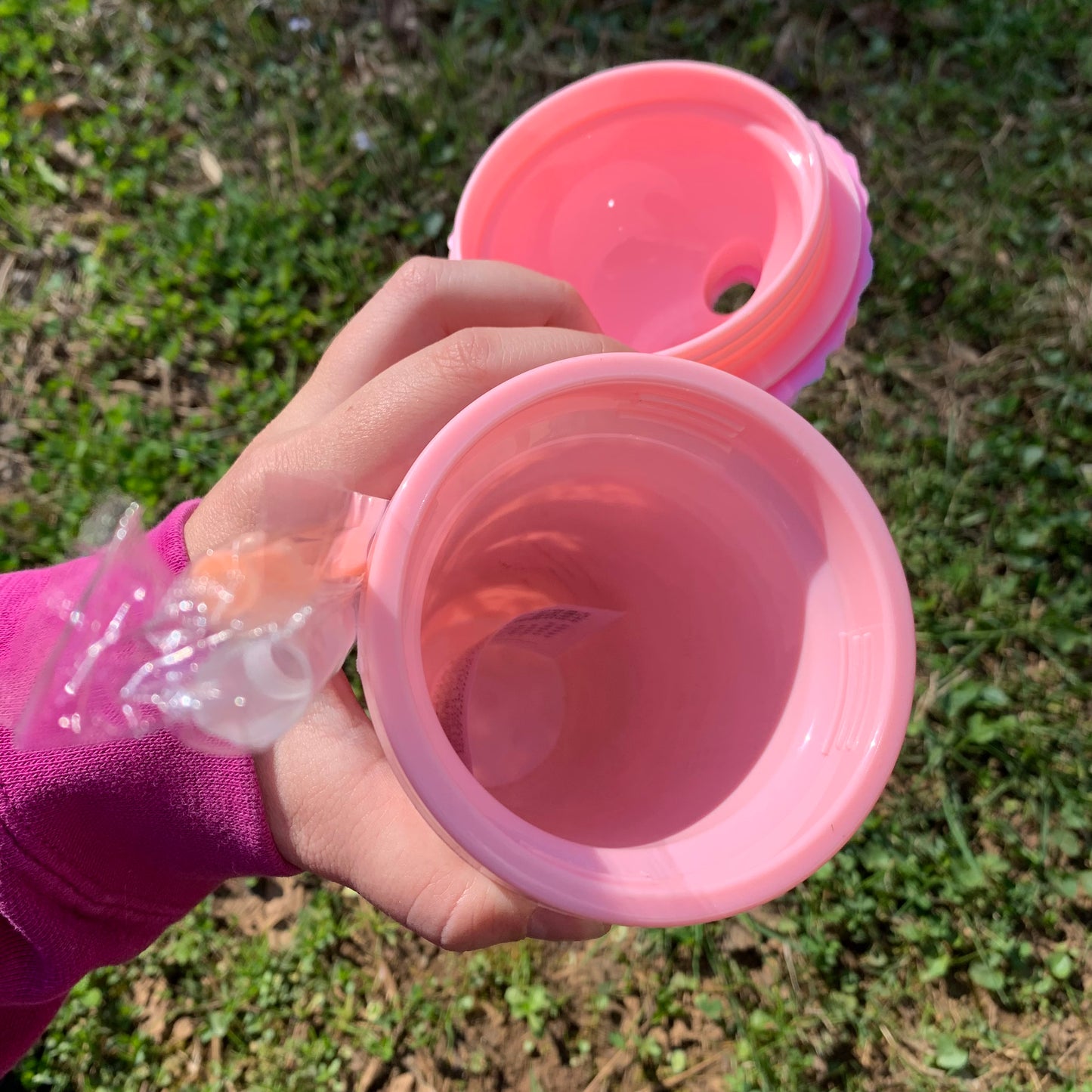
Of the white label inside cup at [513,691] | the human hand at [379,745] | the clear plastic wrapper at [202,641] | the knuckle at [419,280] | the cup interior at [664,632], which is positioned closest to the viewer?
the clear plastic wrapper at [202,641]

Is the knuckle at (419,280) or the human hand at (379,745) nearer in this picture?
the human hand at (379,745)

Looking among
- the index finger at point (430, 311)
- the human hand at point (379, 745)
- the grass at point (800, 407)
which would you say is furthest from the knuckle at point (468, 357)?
the grass at point (800, 407)

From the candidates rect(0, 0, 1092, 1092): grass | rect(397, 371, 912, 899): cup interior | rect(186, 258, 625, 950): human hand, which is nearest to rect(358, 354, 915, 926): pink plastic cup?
rect(397, 371, 912, 899): cup interior

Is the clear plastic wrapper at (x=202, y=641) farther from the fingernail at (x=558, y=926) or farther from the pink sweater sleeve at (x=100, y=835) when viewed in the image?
the fingernail at (x=558, y=926)

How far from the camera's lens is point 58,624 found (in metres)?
0.91

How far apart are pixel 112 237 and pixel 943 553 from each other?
→ 7.68ft

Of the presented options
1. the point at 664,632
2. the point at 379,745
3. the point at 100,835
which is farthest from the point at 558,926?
the point at 100,835

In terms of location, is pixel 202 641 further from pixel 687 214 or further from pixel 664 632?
pixel 687 214

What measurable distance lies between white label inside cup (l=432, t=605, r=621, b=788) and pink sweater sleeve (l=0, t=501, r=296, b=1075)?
288mm

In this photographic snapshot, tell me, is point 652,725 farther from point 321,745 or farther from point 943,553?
point 943,553

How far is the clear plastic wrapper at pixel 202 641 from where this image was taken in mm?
780

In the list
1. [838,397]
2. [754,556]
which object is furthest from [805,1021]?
[838,397]

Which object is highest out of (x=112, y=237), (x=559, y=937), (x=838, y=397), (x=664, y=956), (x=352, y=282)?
(x=112, y=237)

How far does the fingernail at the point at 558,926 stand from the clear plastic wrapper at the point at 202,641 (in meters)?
0.51
